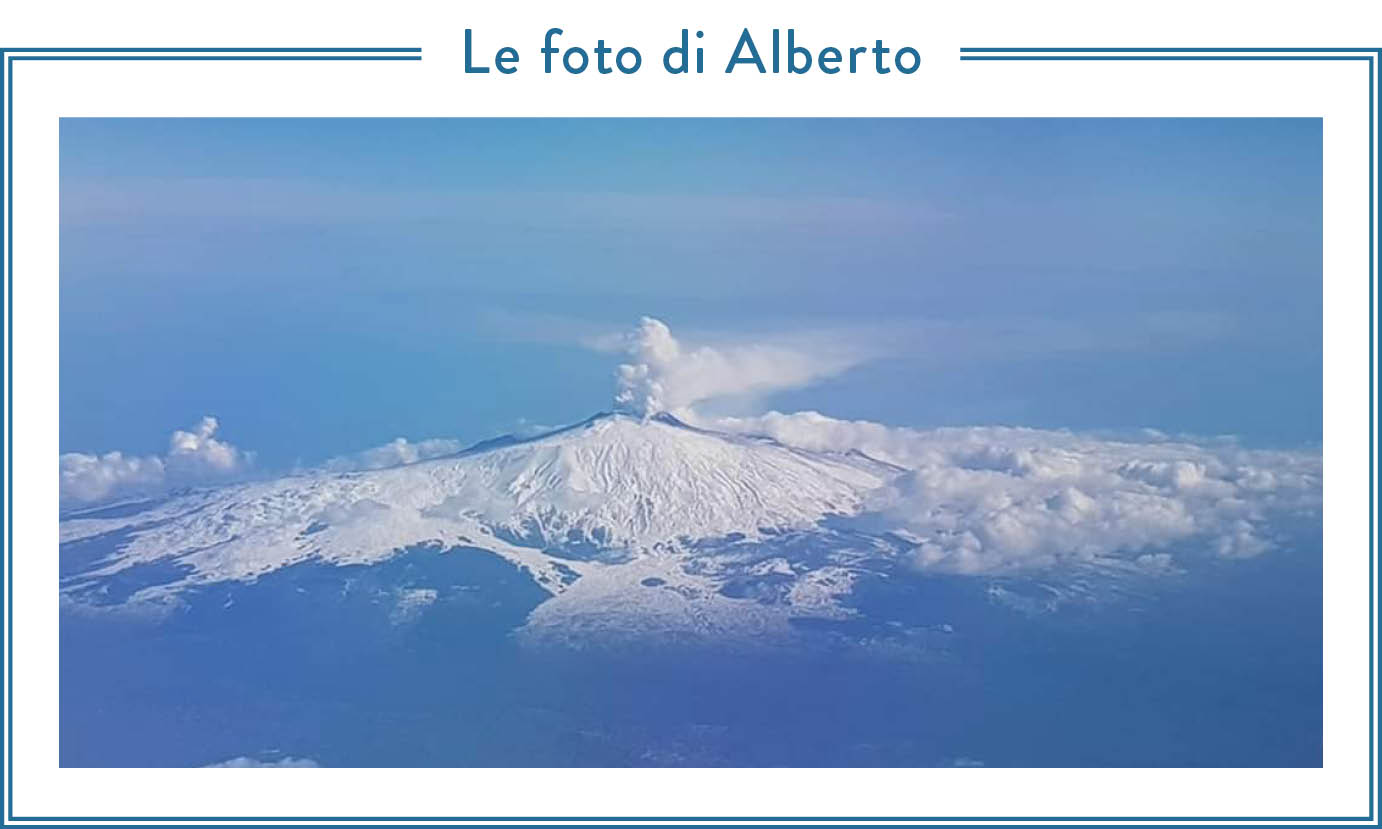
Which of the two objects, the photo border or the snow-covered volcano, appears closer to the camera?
the photo border

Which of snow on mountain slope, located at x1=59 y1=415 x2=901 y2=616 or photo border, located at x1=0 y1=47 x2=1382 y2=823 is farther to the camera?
snow on mountain slope, located at x1=59 y1=415 x2=901 y2=616

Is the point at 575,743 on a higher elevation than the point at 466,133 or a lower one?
lower

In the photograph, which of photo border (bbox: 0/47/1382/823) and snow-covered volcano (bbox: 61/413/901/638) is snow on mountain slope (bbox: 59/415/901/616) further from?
photo border (bbox: 0/47/1382/823)

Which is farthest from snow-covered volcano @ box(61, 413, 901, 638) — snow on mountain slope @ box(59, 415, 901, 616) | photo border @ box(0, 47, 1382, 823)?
photo border @ box(0, 47, 1382, 823)
